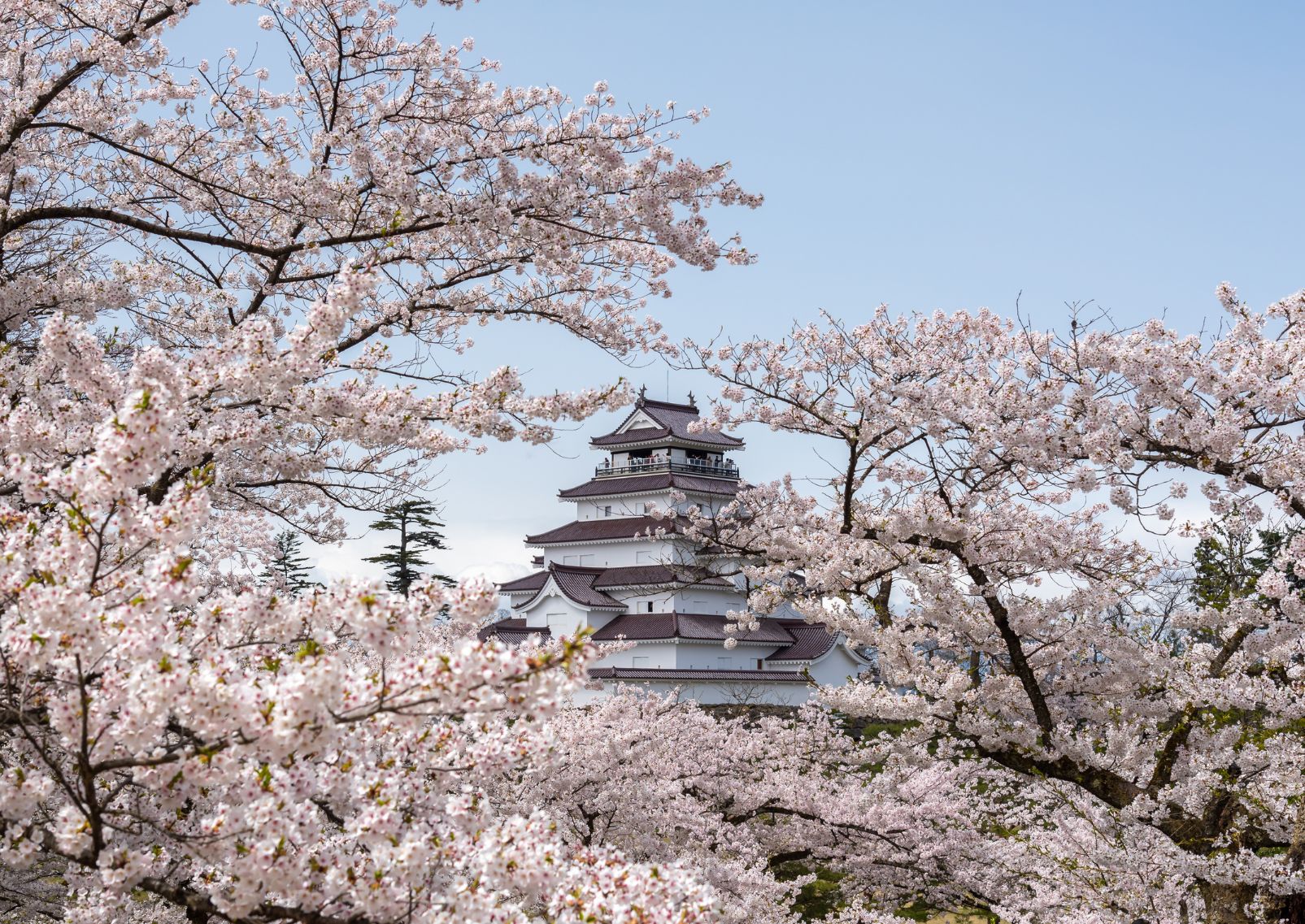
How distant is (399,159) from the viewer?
792cm

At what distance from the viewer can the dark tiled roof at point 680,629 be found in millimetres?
34219

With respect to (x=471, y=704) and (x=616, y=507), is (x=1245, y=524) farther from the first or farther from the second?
(x=616, y=507)

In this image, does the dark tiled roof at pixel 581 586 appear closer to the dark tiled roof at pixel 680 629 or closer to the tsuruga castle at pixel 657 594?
the tsuruga castle at pixel 657 594

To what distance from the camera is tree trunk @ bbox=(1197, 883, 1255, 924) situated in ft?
26.1

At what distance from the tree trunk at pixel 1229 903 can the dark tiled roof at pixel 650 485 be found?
87.4 feet

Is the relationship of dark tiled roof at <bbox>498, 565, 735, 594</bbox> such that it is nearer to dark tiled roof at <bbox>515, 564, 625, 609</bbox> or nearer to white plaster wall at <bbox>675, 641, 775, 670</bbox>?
dark tiled roof at <bbox>515, 564, 625, 609</bbox>

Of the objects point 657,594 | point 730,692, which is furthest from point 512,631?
point 730,692

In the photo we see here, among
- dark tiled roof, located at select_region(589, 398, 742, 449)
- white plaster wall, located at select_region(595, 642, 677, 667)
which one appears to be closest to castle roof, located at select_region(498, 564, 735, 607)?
white plaster wall, located at select_region(595, 642, 677, 667)

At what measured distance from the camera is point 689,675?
33625 millimetres

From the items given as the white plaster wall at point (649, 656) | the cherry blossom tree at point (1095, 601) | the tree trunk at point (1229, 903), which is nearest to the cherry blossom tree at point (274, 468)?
the cherry blossom tree at point (1095, 601)

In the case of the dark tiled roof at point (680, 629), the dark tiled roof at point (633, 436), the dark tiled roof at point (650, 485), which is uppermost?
the dark tiled roof at point (633, 436)

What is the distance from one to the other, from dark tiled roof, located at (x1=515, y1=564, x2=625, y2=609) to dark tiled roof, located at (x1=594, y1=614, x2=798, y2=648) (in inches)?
34.3

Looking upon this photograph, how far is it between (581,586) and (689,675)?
5705mm

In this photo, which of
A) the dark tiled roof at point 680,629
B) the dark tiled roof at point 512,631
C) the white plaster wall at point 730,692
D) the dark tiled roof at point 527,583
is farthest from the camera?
the dark tiled roof at point 527,583
